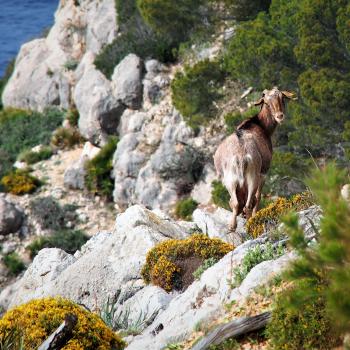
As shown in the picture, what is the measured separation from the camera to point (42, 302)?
957 cm

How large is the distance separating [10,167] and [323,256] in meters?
27.0

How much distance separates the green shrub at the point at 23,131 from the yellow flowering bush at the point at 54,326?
22041 millimetres

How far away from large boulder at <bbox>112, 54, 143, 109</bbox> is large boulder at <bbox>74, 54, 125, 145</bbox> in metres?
0.41

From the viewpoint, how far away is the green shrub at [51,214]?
2777cm

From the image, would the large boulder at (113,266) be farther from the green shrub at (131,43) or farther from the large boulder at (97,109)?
the green shrub at (131,43)

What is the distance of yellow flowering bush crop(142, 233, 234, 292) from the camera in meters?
11.5

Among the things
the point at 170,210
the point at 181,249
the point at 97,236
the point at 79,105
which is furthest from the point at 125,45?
the point at 181,249

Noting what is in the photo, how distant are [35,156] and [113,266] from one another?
19289 mm

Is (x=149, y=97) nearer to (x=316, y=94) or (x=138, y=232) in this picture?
(x=316, y=94)

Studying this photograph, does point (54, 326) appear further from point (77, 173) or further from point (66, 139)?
point (66, 139)

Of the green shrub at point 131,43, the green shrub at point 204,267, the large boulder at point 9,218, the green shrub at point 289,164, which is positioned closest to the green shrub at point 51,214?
the large boulder at point 9,218

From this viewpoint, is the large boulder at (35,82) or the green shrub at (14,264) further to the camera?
the large boulder at (35,82)

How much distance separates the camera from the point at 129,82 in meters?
30.6

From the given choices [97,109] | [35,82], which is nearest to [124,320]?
[97,109]
